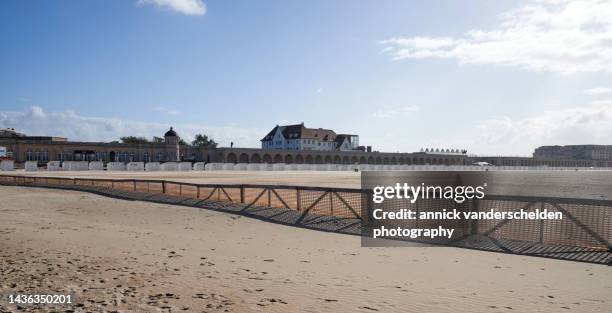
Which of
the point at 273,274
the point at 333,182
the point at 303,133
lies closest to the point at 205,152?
the point at 303,133

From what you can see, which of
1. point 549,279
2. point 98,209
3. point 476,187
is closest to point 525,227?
point 476,187

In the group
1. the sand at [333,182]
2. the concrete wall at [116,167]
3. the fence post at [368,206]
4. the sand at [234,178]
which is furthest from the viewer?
the concrete wall at [116,167]

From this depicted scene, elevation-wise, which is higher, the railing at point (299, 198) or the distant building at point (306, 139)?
the distant building at point (306, 139)

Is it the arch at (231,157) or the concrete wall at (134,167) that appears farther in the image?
the arch at (231,157)

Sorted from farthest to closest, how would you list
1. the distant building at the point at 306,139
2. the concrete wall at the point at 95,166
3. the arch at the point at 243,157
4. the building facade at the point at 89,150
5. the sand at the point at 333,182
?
the distant building at the point at 306,139, the arch at the point at 243,157, the building facade at the point at 89,150, the concrete wall at the point at 95,166, the sand at the point at 333,182

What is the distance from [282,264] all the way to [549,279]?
531 cm

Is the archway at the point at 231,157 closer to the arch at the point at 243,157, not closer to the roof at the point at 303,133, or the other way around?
the arch at the point at 243,157

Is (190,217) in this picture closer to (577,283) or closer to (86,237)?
(86,237)

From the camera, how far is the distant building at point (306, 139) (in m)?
147

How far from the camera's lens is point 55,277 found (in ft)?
26.1

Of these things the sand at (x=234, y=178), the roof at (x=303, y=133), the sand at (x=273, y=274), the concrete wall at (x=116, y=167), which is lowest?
the sand at (x=273, y=274)

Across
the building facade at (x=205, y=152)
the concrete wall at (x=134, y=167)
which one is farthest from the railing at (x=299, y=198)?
the building facade at (x=205, y=152)

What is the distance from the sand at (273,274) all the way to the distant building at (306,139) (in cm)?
13137

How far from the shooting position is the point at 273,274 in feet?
28.8
